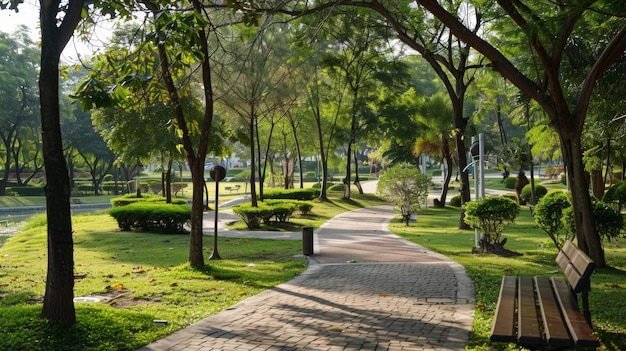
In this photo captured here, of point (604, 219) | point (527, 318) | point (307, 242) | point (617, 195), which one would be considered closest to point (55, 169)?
point (527, 318)

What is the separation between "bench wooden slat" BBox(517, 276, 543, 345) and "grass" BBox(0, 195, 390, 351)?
352cm

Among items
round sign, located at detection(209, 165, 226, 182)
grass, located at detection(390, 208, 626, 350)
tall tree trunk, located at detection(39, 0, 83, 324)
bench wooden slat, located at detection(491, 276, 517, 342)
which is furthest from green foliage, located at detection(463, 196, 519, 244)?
tall tree trunk, located at detection(39, 0, 83, 324)

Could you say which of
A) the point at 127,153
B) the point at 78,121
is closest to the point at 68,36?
the point at 127,153

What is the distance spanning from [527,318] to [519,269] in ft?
19.8

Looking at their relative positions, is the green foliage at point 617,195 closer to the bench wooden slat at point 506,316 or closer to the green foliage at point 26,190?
the bench wooden slat at point 506,316

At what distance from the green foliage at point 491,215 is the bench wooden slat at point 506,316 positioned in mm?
6484

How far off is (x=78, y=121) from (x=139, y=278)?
155 feet

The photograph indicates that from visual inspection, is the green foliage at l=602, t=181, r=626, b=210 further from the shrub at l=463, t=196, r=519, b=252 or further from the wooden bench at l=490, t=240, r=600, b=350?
the wooden bench at l=490, t=240, r=600, b=350

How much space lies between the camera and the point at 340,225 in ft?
75.4

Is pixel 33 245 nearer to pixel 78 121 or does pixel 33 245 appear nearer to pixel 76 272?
pixel 76 272

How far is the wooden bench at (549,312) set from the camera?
418 cm

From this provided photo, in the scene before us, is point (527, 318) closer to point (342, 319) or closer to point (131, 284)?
point (342, 319)

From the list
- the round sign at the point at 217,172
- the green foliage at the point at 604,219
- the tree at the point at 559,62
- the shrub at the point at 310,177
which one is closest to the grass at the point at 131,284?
the round sign at the point at 217,172

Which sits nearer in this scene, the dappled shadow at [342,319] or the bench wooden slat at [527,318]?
the bench wooden slat at [527,318]
